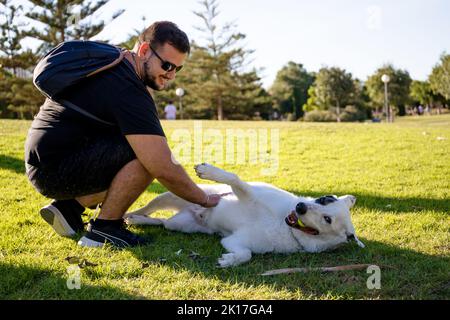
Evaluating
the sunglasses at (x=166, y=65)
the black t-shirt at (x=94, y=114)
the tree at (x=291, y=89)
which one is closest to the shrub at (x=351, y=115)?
the tree at (x=291, y=89)

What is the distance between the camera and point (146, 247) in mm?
3129

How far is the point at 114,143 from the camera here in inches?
121

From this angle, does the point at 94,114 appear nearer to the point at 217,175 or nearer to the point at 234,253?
the point at 217,175

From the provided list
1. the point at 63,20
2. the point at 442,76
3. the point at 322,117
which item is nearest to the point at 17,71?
the point at 63,20

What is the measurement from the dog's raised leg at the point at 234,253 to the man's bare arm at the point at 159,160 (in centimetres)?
52

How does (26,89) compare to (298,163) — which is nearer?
(298,163)

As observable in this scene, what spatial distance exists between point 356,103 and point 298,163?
39.9 metres

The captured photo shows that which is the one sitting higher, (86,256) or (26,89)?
(26,89)

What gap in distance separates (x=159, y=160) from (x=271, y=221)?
97 centimetres

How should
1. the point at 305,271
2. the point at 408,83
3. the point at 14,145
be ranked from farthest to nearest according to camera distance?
the point at 408,83
the point at 14,145
the point at 305,271

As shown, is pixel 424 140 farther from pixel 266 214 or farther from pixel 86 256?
pixel 86 256

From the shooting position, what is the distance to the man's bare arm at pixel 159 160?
2857 millimetres

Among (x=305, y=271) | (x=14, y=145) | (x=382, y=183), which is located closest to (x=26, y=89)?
(x=14, y=145)
